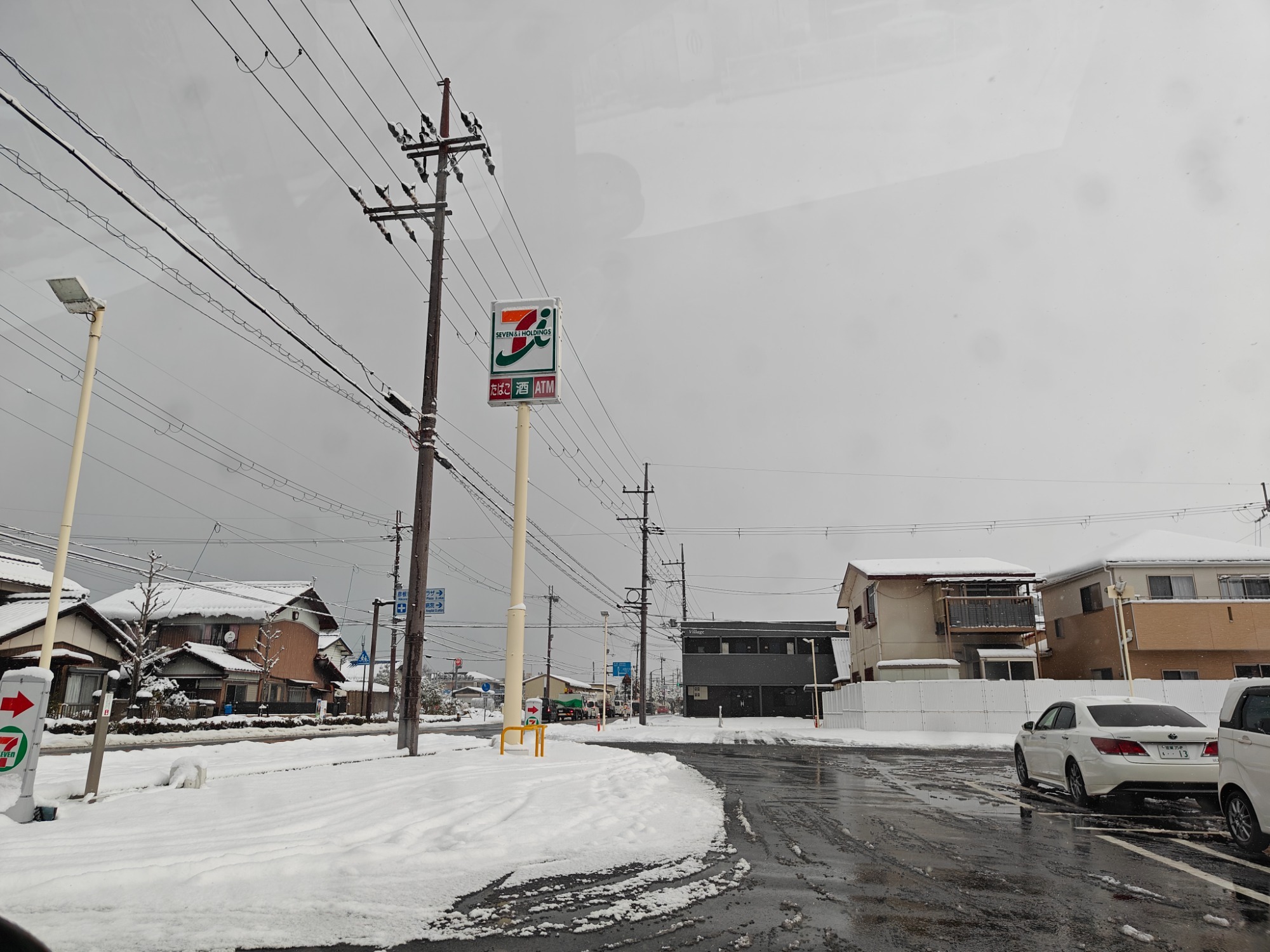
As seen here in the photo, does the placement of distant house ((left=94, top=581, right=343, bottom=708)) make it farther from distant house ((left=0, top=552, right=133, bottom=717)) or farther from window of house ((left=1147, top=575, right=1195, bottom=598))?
window of house ((left=1147, top=575, right=1195, bottom=598))

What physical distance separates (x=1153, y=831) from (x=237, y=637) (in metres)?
52.2

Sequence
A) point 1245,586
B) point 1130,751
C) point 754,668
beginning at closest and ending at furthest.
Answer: point 1130,751, point 1245,586, point 754,668

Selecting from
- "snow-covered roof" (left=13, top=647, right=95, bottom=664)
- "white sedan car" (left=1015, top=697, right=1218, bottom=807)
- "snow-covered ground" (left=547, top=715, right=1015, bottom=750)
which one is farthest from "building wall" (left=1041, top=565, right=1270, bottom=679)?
"snow-covered roof" (left=13, top=647, right=95, bottom=664)

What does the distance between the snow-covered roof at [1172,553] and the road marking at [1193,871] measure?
102 ft

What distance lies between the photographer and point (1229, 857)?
698cm

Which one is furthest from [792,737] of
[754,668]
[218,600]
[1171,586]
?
[218,600]

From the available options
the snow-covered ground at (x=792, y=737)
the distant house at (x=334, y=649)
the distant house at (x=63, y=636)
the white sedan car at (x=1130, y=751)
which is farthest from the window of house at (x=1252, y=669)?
the distant house at (x=334, y=649)

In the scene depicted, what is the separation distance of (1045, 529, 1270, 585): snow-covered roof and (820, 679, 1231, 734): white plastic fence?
5385mm

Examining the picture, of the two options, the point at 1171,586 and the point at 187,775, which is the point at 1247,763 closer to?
the point at 187,775

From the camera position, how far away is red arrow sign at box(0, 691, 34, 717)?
7172mm

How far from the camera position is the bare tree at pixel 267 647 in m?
46.5

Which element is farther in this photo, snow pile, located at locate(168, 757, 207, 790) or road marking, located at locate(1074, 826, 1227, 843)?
snow pile, located at locate(168, 757, 207, 790)

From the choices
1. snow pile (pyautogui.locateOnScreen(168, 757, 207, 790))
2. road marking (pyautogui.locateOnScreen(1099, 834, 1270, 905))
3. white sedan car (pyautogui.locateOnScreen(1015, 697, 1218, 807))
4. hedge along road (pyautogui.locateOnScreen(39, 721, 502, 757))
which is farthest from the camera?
hedge along road (pyautogui.locateOnScreen(39, 721, 502, 757))

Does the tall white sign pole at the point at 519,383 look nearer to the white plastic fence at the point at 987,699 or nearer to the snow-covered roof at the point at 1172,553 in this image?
the white plastic fence at the point at 987,699
